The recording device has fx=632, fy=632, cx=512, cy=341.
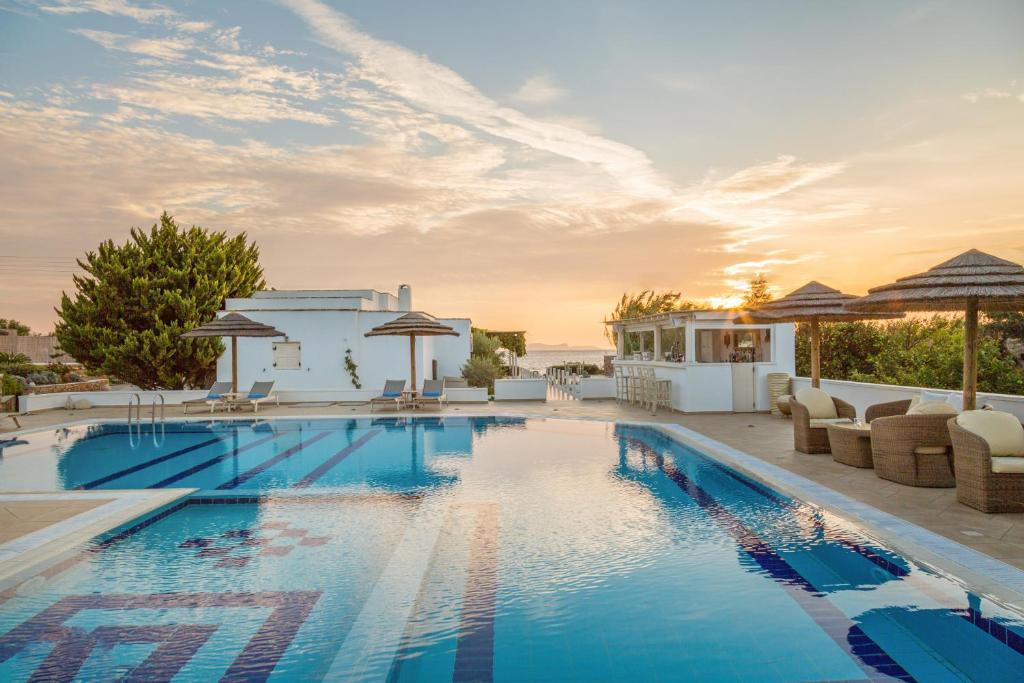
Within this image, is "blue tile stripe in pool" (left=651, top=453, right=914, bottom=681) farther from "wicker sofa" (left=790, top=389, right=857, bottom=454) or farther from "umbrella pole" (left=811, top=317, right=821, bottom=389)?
"umbrella pole" (left=811, top=317, right=821, bottom=389)

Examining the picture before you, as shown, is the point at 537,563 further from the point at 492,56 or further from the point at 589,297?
the point at 589,297

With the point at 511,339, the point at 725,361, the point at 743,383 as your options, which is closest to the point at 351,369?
the point at 725,361

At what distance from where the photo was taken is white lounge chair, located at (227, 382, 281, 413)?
17.0m

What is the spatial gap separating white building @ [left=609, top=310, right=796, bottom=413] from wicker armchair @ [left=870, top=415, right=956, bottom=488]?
7488 mm

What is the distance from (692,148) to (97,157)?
615 inches

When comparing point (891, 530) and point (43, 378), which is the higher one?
point (43, 378)

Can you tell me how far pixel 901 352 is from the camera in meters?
19.7

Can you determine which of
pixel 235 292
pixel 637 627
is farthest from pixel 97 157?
pixel 637 627

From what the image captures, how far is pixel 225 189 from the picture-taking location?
1902 cm

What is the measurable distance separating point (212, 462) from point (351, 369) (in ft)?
36.1

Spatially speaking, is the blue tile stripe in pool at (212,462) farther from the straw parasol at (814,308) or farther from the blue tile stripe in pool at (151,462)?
the straw parasol at (814,308)

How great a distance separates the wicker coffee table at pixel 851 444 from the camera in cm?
789

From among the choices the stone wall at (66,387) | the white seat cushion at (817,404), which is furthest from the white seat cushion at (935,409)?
the stone wall at (66,387)

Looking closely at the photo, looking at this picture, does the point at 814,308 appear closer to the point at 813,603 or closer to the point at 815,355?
the point at 815,355
